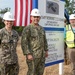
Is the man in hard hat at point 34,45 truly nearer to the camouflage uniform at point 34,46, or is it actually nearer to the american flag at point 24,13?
the camouflage uniform at point 34,46

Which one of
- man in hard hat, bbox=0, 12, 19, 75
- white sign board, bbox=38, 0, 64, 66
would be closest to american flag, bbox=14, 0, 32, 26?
white sign board, bbox=38, 0, 64, 66

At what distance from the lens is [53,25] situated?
274 inches

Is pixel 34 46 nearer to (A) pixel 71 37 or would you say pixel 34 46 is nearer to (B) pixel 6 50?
(B) pixel 6 50

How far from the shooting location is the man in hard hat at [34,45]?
16.9 feet

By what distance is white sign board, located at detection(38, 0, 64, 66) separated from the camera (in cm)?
641

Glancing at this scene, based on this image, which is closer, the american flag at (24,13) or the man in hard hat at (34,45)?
the man in hard hat at (34,45)

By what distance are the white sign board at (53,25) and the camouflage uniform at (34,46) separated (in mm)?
1020

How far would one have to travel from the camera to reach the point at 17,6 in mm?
6031

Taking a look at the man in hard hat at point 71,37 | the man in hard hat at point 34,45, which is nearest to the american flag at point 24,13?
the man in hard hat at point 34,45

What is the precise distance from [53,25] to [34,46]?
1.82 m

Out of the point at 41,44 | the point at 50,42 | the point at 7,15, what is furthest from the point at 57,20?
the point at 7,15

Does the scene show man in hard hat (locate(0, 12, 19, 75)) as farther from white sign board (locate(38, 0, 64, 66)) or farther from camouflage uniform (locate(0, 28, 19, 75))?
white sign board (locate(38, 0, 64, 66))

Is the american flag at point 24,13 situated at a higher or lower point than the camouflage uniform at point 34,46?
higher

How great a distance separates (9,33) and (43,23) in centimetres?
179
